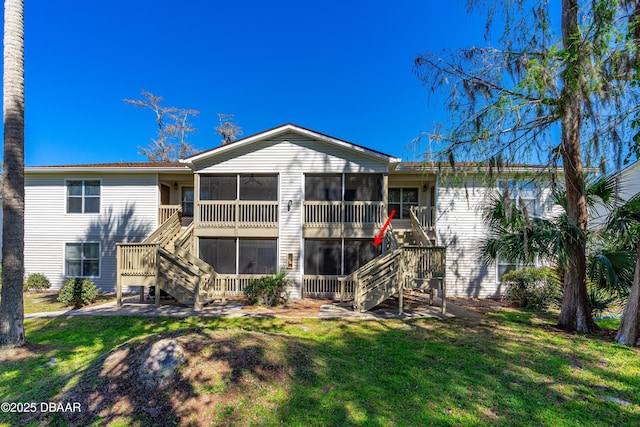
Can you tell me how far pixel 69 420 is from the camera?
343 centimetres

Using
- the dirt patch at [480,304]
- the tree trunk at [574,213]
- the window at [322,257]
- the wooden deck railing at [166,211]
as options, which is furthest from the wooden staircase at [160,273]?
the tree trunk at [574,213]

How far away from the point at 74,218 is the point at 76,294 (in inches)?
185

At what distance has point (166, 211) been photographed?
13062 millimetres

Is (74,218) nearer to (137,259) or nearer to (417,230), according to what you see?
(137,259)

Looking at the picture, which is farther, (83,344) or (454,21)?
(454,21)

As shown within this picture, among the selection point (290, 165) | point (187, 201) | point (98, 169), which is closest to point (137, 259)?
point (187, 201)

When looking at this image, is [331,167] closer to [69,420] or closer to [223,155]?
[223,155]

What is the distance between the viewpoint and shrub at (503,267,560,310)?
33.2ft

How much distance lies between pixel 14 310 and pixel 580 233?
12.3m

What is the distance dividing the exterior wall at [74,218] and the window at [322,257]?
23.2ft

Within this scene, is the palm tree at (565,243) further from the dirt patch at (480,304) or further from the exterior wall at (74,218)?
the exterior wall at (74,218)

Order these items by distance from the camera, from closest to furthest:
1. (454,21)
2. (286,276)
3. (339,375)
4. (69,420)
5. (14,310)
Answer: (69,420) → (339,375) → (14,310) → (454,21) → (286,276)

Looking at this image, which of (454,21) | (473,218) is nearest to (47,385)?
(454,21)

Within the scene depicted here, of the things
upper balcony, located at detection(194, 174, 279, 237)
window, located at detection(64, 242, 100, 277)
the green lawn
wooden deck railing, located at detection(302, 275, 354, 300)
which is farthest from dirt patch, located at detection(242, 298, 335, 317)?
window, located at detection(64, 242, 100, 277)
